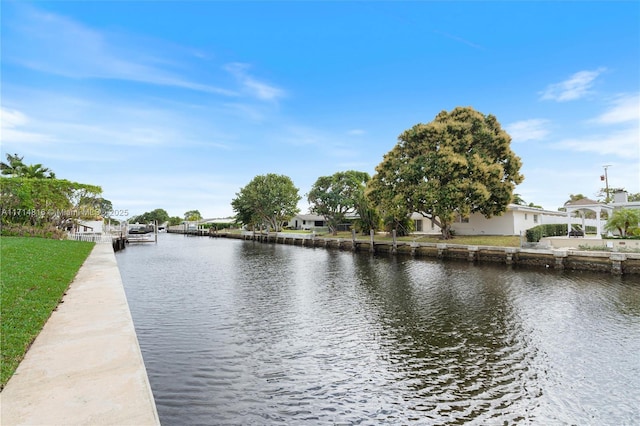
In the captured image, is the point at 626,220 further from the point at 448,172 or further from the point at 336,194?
the point at 336,194

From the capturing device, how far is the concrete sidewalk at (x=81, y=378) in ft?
12.7

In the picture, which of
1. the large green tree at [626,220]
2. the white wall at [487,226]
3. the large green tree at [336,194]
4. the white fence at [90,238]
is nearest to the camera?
the large green tree at [626,220]

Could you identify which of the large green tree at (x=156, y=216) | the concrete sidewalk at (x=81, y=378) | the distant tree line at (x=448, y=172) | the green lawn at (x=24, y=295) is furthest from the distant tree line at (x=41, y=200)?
the large green tree at (x=156, y=216)

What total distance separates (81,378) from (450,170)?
3087cm

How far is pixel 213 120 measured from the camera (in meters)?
31.5

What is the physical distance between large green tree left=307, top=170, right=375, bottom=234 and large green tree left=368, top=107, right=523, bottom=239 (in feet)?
47.5

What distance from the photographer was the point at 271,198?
2313 inches

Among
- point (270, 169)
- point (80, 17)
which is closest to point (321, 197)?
point (270, 169)

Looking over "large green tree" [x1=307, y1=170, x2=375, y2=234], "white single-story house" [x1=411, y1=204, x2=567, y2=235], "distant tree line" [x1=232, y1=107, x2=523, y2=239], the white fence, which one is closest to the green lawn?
the white fence

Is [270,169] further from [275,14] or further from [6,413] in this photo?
[6,413]

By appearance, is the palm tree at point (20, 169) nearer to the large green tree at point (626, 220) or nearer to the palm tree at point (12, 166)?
the palm tree at point (12, 166)

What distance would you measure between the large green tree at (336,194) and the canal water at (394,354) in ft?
115

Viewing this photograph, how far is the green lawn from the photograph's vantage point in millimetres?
5656

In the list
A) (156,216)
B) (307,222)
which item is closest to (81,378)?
(307,222)
